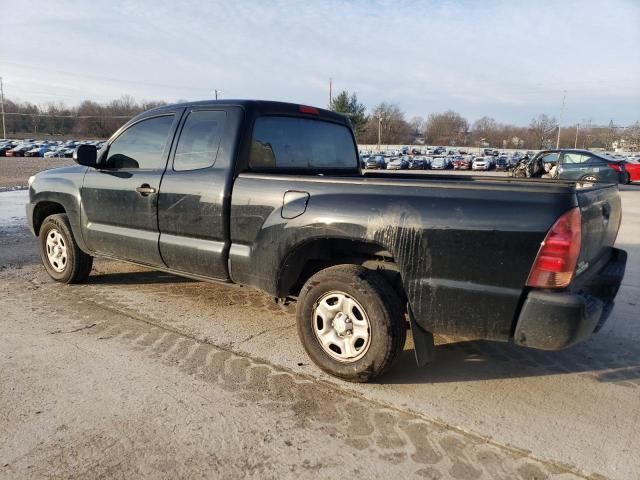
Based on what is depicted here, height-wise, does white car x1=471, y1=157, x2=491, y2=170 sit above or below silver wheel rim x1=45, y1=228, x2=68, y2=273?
above

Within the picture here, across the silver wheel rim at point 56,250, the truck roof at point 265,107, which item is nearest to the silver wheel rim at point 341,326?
the truck roof at point 265,107

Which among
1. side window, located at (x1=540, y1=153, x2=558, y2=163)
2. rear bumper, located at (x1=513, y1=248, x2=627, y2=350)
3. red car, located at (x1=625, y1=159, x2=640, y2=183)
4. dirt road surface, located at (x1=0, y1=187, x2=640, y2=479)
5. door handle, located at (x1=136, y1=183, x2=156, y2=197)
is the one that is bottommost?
dirt road surface, located at (x1=0, y1=187, x2=640, y2=479)

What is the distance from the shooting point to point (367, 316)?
3.05 meters

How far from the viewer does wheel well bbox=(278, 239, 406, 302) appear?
324cm

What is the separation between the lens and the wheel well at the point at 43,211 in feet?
17.7

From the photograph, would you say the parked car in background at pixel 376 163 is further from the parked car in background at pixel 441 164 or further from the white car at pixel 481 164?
the white car at pixel 481 164

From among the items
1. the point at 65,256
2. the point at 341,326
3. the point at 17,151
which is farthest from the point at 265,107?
the point at 17,151

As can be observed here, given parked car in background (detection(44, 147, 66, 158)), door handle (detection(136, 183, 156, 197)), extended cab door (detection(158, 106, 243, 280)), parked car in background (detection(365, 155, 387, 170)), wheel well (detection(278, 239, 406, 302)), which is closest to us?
wheel well (detection(278, 239, 406, 302))

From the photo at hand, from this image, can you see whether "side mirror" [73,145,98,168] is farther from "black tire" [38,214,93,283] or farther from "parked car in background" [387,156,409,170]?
"parked car in background" [387,156,409,170]

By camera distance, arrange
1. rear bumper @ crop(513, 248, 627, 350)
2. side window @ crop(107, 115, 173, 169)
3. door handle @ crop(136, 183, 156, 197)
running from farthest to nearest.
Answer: side window @ crop(107, 115, 173, 169) → door handle @ crop(136, 183, 156, 197) → rear bumper @ crop(513, 248, 627, 350)

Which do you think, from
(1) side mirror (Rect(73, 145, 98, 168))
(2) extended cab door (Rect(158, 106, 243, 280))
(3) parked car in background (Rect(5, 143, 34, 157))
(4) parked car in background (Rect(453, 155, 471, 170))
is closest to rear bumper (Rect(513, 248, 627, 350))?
(2) extended cab door (Rect(158, 106, 243, 280))

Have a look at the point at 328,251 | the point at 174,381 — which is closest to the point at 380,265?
the point at 328,251

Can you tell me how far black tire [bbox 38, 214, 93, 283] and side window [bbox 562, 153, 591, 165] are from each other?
1515 cm

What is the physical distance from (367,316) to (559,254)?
116cm
